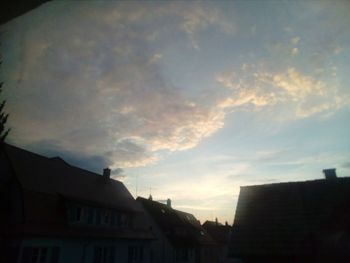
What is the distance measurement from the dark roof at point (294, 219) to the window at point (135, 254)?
16.4 meters

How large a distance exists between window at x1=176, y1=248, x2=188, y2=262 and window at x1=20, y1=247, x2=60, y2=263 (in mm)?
19714

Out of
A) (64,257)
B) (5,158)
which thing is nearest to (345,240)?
(64,257)

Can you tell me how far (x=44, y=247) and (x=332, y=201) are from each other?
65.9 feet

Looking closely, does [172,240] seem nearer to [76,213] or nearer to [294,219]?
[76,213]

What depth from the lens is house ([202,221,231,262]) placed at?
56.3 metres

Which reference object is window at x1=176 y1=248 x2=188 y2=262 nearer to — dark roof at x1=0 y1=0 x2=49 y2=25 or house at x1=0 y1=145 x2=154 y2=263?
house at x1=0 y1=145 x2=154 y2=263

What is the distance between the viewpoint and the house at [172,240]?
34.7 meters

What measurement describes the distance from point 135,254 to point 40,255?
12.8 m

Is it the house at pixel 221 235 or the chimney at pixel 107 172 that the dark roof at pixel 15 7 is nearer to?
the chimney at pixel 107 172

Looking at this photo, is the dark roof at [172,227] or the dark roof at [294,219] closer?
the dark roof at [294,219]

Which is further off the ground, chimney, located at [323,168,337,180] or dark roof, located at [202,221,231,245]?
chimney, located at [323,168,337,180]

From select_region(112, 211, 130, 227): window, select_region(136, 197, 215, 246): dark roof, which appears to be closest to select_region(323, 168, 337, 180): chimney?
select_region(112, 211, 130, 227): window

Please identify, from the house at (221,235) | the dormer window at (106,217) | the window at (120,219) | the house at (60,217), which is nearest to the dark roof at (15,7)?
the house at (60,217)

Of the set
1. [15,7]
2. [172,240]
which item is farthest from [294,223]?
[172,240]
